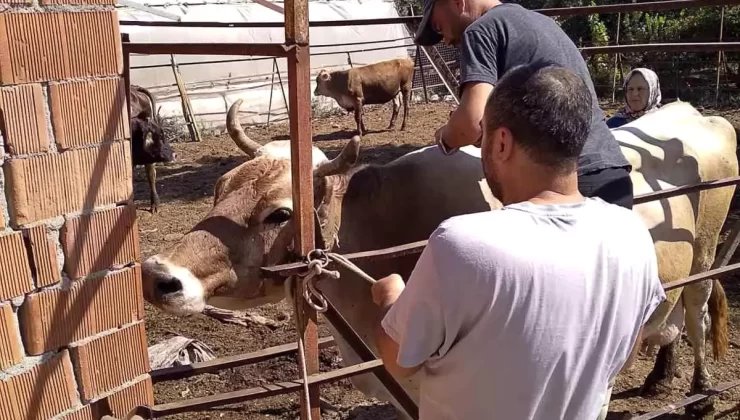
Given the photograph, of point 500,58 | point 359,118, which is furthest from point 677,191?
point 359,118

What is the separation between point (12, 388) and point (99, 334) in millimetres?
262

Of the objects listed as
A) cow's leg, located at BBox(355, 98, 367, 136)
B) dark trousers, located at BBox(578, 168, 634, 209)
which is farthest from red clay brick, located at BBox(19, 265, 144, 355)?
cow's leg, located at BBox(355, 98, 367, 136)

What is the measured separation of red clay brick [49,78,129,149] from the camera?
192 centimetres

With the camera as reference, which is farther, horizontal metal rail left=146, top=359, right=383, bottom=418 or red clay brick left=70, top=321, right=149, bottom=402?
horizontal metal rail left=146, top=359, right=383, bottom=418

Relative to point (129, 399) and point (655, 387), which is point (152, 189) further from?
Result: point (129, 399)

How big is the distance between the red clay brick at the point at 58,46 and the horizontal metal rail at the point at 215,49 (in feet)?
0.91

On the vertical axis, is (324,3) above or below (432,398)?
above

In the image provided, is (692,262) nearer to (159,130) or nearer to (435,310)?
(435,310)

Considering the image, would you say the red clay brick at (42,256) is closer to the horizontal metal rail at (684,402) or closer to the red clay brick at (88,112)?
the red clay brick at (88,112)

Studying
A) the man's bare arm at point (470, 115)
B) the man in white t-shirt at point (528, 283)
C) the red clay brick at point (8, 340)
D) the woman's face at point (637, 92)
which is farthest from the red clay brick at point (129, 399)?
the woman's face at point (637, 92)

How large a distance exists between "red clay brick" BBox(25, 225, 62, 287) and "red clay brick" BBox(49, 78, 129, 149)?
0.23 metres

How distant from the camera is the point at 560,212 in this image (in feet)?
5.63

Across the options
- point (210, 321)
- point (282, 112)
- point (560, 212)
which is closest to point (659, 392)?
point (210, 321)

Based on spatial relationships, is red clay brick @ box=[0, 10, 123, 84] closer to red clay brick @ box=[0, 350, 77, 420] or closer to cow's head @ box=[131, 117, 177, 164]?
red clay brick @ box=[0, 350, 77, 420]
